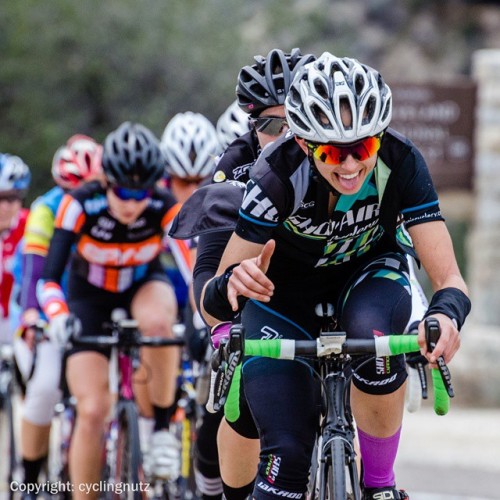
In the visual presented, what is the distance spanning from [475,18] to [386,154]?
4568 centimetres

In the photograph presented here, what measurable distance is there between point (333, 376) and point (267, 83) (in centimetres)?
168

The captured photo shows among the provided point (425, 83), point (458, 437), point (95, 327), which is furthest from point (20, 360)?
point (425, 83)

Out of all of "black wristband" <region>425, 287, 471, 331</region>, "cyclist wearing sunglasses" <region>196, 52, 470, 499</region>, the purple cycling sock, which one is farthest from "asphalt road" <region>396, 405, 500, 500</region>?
"black wristband" <region>425, 287, 471, 331</region>

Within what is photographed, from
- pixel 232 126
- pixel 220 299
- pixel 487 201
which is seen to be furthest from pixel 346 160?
pixel 487 201

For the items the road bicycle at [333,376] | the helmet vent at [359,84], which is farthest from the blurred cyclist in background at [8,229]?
the helmet vent at [359,84]

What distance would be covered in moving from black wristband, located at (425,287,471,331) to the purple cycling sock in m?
0.67

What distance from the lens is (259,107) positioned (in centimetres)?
587

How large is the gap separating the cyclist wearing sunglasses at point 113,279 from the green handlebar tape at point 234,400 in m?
2.02

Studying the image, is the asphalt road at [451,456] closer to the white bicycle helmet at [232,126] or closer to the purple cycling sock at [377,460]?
the white bicycle helmet at [232,126]

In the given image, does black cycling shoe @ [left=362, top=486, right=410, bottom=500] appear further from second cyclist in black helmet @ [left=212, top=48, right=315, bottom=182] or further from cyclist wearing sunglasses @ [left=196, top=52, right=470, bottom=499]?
second cyclist in black helmet @ [left=212, top=48, right=315, bottom=182]

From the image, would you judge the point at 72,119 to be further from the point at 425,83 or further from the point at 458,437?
the point at 458,437

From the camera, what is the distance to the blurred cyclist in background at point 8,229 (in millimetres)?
9000

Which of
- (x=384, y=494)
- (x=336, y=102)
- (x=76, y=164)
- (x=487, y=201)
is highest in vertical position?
(x=487, y=201)

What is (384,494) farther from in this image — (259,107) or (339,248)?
(259,107)
